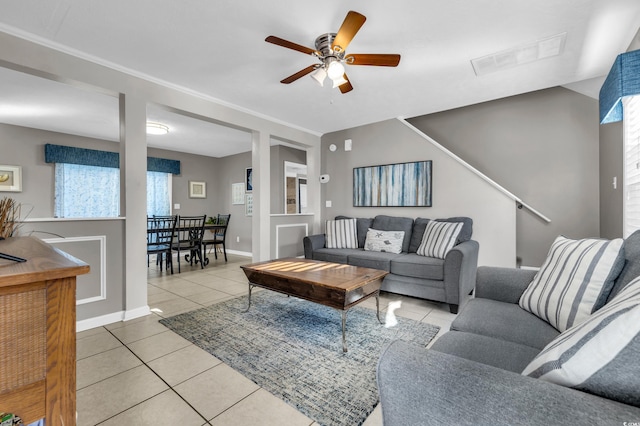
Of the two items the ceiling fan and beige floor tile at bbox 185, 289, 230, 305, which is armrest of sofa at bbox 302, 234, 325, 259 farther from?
the ceiling fan

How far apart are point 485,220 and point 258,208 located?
303 cm

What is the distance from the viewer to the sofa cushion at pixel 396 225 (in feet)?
12.3

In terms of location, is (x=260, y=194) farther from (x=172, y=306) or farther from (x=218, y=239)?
(x=218, y=239)

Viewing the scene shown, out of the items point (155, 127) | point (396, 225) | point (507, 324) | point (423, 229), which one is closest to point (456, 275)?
point (423, 229)

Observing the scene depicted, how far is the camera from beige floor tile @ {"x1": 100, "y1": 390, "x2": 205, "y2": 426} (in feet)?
4.49

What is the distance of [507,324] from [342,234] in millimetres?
2772

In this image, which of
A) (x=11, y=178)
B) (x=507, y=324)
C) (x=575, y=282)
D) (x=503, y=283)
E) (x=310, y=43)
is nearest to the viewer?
(x=575, y=282)

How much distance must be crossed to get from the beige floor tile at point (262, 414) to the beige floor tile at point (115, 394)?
0.49m

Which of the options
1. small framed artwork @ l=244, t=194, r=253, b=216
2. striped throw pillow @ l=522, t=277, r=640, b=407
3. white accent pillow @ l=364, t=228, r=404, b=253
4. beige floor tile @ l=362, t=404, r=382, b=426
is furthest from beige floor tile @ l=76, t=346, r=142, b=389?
small framed artwork @ l=244, t=194, r=253, b=216

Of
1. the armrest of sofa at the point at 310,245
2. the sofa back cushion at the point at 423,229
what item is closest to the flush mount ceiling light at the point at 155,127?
the armrest of sofa at the point at 310,245

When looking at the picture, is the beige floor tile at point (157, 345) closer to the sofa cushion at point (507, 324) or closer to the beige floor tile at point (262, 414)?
the beige floor tile at point (262, 414)

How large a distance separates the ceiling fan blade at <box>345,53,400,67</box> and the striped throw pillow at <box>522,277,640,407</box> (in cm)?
205

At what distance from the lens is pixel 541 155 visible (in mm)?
3586

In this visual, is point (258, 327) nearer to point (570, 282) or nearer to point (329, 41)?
point (570, 282)
